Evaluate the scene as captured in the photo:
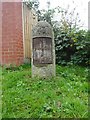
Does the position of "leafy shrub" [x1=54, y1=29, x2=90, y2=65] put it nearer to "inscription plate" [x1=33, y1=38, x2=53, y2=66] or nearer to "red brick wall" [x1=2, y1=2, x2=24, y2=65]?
"red brick wall" [x1=2, y1=2, x2=24, y2=65]

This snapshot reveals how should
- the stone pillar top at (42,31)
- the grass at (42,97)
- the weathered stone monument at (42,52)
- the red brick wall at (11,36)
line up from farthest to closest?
the red brick wall at (11,36) → the stone pillar top at (42,31) → the weathered stone monument at (42,52) → the grass at (42,97)

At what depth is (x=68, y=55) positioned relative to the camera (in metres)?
7.68

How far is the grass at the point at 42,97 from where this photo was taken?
12.0ft

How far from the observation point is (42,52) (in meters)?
5.20

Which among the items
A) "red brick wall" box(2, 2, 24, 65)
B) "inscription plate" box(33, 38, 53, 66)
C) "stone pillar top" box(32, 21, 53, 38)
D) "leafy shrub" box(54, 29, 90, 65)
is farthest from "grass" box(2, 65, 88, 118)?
"leafy shrub" box(54, 29, 90, 65)

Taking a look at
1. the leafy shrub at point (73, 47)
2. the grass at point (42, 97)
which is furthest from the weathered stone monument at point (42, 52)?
the leafy shrub at point (73, 47)

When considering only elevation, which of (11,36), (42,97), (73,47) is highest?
(11,36)

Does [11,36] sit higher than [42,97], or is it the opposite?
[11,36]

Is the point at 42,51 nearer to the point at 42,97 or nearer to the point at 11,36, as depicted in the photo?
the point at 42,97

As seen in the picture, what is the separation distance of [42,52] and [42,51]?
0.06 feet

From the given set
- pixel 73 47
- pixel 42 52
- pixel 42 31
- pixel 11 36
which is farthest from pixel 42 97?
pixel 73 47

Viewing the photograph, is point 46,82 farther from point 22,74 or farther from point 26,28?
point 26,28

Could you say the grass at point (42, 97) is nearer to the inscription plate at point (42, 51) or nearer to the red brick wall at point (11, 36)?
the inscription plate at point (42, 51)

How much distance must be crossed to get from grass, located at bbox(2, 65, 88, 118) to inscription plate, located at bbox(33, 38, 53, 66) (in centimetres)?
34
